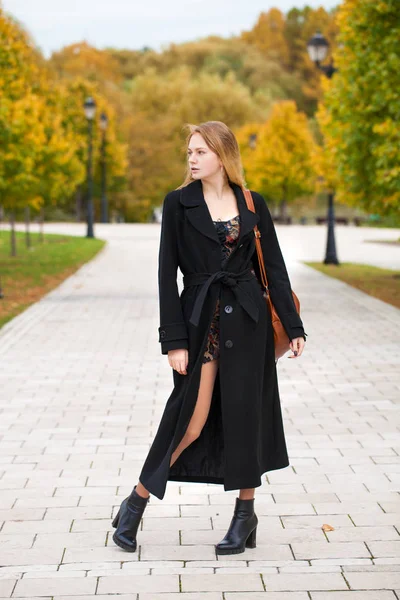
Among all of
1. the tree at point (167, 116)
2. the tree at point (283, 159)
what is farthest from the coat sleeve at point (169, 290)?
the tree at point (167, 116)

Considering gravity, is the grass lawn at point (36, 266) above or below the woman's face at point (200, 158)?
below

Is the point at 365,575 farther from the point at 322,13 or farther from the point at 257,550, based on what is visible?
the point at 322,13

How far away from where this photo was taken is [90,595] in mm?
3900

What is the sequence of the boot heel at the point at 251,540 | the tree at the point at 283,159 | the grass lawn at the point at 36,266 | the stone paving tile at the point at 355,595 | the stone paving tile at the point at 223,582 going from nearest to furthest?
the stone paving tile at the point at 355,595 → the stone paving tile at the point at 223,582 → the boot heel at the point at 251,540 → the grass lawn at the point at 36,266 → the tree at the point at 283,159

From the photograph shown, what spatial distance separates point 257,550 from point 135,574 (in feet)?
2.01

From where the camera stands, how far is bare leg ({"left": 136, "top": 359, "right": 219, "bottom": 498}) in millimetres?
4328

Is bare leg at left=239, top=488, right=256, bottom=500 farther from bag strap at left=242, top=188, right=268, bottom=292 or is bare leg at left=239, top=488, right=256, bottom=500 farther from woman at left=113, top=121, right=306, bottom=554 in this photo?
bag strap at left=242, top=188, right=268, bottom=292

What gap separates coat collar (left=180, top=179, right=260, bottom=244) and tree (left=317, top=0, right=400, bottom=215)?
440 inches

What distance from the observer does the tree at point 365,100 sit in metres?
16.0

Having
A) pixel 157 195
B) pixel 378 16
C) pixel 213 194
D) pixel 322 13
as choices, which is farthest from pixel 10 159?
pixel 322 13

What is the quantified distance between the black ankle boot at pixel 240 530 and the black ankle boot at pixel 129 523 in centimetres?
37

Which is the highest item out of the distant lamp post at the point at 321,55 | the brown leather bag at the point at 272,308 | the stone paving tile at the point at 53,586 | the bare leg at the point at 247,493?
the distant lamp post at the point at 321,55

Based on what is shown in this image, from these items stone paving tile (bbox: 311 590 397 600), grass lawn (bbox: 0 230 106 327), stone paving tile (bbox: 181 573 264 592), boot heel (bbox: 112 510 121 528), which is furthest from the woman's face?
grass lawn (bbox: 0 230 106 327)

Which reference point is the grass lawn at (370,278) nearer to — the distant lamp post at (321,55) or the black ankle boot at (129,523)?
the distant lamp post at (321,55)
